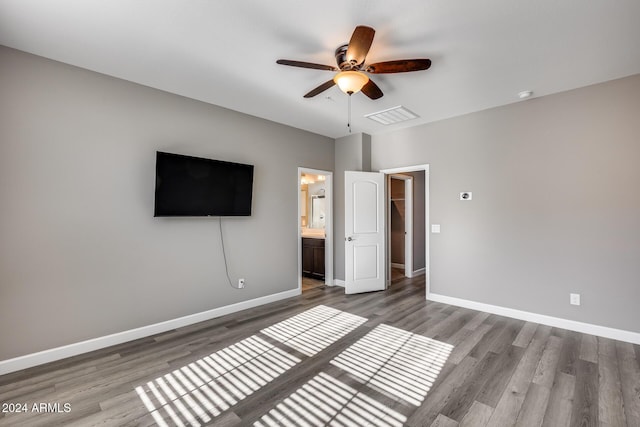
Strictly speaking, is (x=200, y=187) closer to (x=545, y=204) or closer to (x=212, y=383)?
(x=212, y=383)

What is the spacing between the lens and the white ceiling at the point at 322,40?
2076mm

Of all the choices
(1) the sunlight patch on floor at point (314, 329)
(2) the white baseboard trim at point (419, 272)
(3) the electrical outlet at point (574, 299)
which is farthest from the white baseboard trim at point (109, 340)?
(3) the electrical outlet at point (574, 299)

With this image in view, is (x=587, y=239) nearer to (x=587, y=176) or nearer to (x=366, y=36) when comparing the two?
(x=587, y=176)

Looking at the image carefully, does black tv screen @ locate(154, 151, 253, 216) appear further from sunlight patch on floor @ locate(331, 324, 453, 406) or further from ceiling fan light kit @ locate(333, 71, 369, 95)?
sunlight patch on floor @ locate(331, 324, 453, 406)

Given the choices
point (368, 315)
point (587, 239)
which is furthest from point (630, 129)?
point (368, 315)

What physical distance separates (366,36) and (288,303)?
11.9 ft

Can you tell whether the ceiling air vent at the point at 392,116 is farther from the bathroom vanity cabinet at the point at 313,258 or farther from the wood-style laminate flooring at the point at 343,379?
the wood-style laminate flooring at the point at 343,379

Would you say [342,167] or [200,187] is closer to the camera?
[200,187]

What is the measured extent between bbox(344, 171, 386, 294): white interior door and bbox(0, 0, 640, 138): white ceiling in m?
1.80

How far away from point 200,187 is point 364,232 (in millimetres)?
2739

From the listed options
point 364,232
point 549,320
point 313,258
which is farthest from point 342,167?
point 549,320

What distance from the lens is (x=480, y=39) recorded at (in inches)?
95.5

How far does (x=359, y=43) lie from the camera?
2082mm

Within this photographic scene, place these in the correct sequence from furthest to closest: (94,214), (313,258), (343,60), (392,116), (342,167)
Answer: (313,258)
(342,167)
(392,116)
(94,214)
(343,60)
